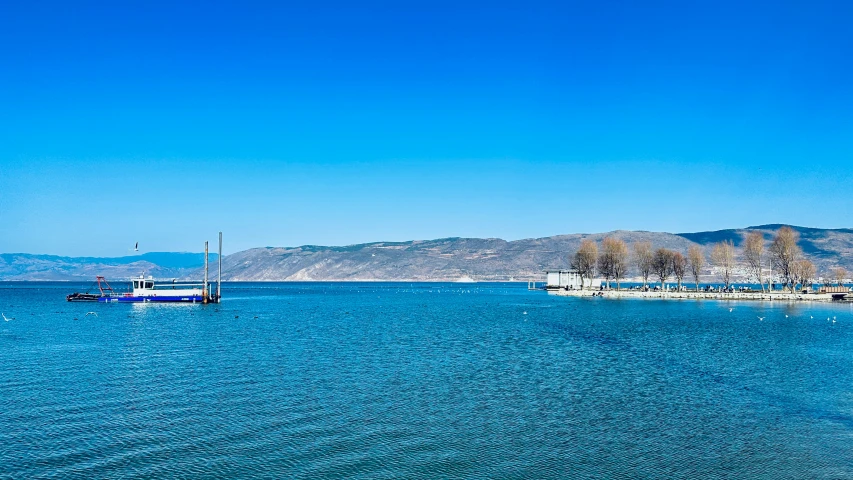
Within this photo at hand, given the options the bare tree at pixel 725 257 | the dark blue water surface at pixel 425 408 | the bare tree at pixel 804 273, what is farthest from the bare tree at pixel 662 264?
the dark blue water surface at pixel 425 408

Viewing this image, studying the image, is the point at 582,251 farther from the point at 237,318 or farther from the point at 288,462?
the point at 288,462

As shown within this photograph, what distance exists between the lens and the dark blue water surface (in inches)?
809

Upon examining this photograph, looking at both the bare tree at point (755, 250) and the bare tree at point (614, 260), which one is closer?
the bare tree at point (755, 250)

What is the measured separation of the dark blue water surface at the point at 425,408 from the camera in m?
20.5

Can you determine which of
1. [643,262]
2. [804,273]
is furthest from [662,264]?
[804,273]

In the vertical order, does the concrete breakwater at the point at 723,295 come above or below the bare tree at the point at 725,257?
below

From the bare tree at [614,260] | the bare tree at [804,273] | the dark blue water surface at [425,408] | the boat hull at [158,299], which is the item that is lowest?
the dark blue water surface at [425,408]

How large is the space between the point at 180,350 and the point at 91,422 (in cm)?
2410

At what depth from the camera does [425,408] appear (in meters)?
27.9

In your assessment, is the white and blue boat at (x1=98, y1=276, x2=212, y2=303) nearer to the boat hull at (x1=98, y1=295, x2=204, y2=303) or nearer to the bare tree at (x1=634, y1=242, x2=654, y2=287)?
the boat hull at (x1=98, y1=295, x2=204, y2=303)

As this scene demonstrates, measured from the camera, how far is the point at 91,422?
2519cm

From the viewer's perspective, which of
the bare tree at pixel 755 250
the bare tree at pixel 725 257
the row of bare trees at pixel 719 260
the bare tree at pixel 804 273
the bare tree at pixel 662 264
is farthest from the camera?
the bare tree at pixel 662 264

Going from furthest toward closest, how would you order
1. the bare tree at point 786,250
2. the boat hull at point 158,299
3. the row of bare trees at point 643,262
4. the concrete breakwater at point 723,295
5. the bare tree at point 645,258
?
the bare tree at point 645,258, the row of bare trees at point 643,262, the bare tree at point 786,250, the concrete breakwater at point 723,295, the boat hull at point 158,299

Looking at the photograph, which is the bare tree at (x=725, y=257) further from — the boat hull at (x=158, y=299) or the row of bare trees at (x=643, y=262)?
the boat hull at (x=158, y=299)
